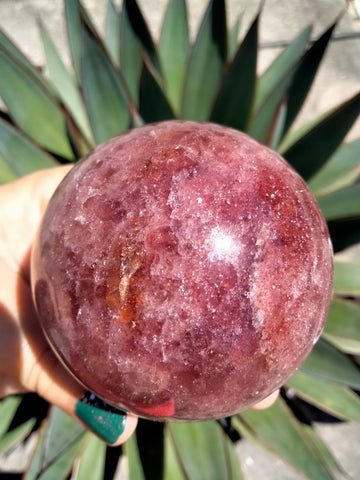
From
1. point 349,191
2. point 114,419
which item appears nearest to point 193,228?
point 114,419

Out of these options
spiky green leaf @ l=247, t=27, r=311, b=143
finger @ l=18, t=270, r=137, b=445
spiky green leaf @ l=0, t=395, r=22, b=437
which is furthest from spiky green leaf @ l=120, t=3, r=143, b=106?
spiky green leaf @ l=0, t=395, r=22, b=437

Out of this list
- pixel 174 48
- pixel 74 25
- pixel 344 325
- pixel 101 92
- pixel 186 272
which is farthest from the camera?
pixel 174 48

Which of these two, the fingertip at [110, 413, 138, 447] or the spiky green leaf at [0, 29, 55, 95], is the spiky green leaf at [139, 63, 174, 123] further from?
the fingertip at [110, 413, 138, 447]

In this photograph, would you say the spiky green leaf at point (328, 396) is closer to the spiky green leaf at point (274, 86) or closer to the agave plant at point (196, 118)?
the agave plant at point (196, 118)

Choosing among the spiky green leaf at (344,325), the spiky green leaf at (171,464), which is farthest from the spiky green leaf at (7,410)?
the spiky green leaf at (344,325)

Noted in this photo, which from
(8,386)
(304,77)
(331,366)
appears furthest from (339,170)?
(8,386)

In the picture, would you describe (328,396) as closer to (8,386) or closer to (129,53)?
(8,386)
